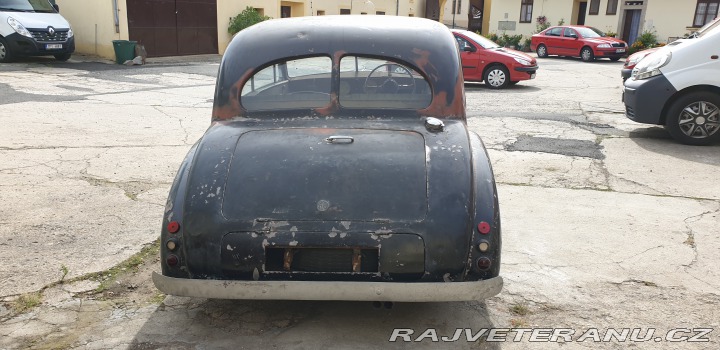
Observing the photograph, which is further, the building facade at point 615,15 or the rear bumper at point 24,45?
the building facade at point 615,15

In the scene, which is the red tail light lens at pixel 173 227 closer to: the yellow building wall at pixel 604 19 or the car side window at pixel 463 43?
the car side window at pixel 463 43

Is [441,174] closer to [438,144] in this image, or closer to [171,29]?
[438,144]

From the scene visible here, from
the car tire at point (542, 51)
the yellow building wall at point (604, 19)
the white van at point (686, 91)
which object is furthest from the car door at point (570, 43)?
the white van at point (686, 91)

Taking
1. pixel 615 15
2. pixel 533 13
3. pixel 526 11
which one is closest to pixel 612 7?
pixel 615 15

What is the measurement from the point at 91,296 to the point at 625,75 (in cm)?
1163

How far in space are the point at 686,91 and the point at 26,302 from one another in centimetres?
786

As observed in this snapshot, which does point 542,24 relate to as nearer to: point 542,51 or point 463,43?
point 542,51

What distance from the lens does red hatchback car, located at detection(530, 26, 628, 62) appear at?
25.7m

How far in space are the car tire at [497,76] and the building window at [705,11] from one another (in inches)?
965

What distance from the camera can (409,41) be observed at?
12.9 feet

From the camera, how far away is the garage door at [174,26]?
20422 mm

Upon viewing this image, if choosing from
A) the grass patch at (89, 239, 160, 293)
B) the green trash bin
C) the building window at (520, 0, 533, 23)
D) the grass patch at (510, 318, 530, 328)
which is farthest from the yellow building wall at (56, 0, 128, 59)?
the building window at (520, 0, 533, 23)

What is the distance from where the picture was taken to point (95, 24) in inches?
795

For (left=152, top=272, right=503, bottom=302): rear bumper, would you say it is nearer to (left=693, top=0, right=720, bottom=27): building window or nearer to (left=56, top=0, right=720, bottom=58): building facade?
(left=56, top=0, right=720, bottom=58): building facade
